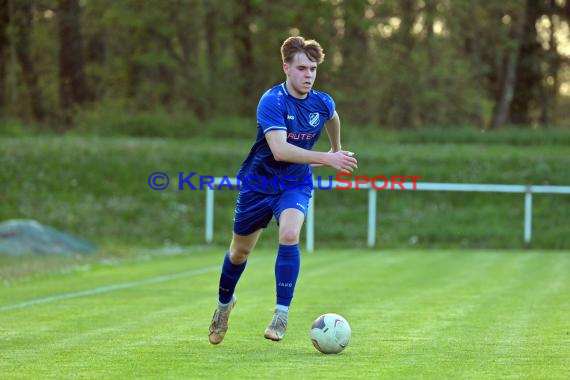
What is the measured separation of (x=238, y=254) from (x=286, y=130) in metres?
1.08

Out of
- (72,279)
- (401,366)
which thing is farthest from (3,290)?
(401,366)

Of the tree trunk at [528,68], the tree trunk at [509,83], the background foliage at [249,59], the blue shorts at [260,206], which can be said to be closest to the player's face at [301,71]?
the blue shorts at [260,206]

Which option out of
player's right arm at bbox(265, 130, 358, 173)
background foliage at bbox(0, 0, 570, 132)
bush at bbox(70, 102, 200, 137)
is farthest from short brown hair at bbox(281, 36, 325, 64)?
background foliage at bbox(0, 0, 570, 132)

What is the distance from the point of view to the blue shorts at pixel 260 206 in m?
8.91

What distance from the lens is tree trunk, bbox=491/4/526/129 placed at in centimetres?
4666

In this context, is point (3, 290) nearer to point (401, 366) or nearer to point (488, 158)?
point (401, 366)

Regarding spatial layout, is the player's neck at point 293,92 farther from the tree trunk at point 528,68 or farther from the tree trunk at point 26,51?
the tree trunk at point 528,68

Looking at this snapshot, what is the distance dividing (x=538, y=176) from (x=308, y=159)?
915 inches

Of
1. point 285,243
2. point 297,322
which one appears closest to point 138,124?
point 297,322

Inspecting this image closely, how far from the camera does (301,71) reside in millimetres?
8891

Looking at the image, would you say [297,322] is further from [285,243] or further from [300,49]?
[300,49]

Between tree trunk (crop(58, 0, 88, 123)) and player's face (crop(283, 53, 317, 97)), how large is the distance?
1351 inches

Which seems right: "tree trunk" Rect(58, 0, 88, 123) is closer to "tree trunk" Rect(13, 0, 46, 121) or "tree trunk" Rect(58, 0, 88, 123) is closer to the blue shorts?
"tree trunk" Rect(13, 0, 46, 121)

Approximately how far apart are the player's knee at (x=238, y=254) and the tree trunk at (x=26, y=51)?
34515 millimetres
